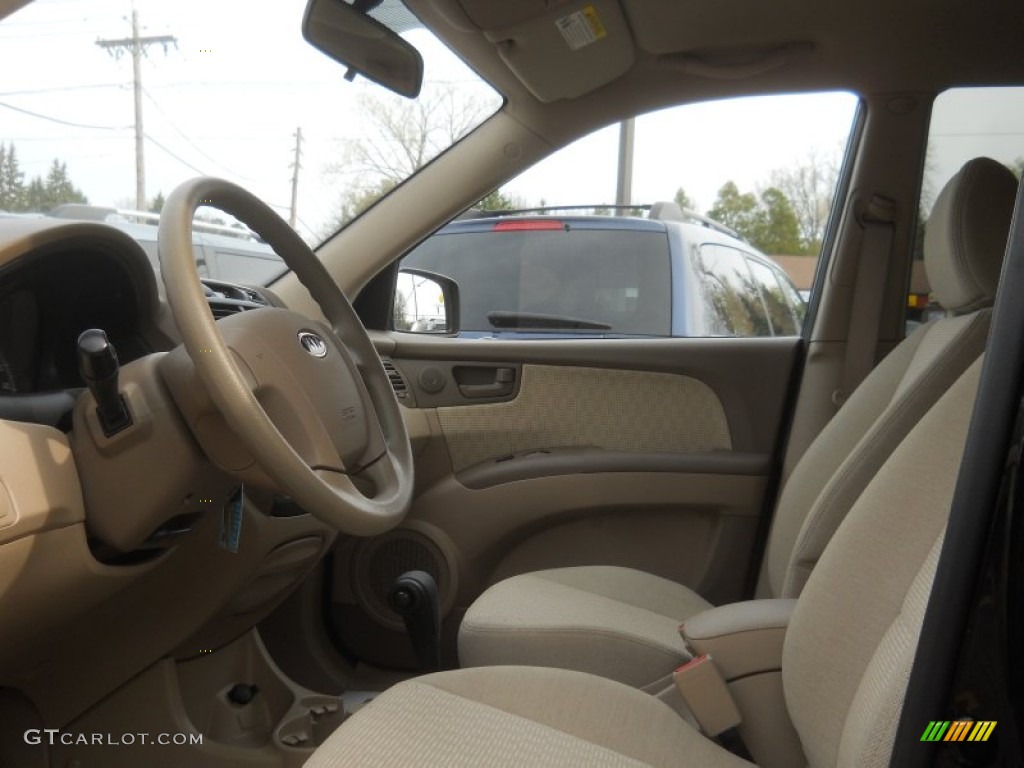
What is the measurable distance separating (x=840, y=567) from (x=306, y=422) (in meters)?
0.75

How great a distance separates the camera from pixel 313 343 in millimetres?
1386

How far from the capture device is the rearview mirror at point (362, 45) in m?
1.68

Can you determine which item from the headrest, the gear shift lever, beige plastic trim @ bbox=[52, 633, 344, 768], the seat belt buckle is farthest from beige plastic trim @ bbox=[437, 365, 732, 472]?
the seat belt buckle

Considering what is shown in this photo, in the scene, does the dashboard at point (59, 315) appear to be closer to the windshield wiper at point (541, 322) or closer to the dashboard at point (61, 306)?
the dashboard at point (61, 306)

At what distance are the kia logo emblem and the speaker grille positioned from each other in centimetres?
93

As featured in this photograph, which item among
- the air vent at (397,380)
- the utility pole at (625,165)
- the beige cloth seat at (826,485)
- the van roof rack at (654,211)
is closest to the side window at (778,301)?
the van roof rack at (654,211)

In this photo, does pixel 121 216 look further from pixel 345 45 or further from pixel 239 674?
pixel 239 674

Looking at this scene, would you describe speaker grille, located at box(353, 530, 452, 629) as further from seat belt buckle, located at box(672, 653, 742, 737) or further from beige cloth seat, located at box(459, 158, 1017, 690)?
seat belt buckle, located at box(672, 653, 742, 737)

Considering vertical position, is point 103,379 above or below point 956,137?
below

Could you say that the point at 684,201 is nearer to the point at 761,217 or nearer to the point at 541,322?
the point at 761,217

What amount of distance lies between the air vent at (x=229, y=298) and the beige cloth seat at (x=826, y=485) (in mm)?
705

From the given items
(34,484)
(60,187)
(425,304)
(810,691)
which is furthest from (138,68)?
(810,691)

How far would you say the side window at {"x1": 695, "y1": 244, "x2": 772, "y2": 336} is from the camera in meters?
2.36

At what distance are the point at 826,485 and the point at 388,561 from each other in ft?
3.75
